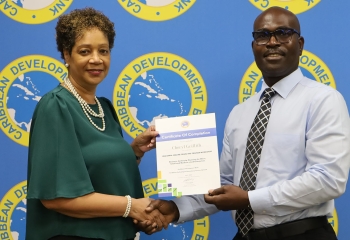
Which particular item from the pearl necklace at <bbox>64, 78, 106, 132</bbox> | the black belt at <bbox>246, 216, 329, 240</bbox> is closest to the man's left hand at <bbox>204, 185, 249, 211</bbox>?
the black belt at <bbox>246, 216, 329, 240</bbox>

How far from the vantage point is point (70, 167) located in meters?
1.75

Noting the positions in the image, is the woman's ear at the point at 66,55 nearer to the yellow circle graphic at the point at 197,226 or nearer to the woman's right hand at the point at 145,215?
the woman's right hand at the point at 145,215

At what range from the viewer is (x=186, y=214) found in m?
2.10

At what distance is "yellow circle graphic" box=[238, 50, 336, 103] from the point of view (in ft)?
7.69

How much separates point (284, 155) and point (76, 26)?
0.96 meters

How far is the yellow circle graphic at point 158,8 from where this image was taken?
2.41 m

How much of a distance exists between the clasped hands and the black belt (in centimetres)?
13

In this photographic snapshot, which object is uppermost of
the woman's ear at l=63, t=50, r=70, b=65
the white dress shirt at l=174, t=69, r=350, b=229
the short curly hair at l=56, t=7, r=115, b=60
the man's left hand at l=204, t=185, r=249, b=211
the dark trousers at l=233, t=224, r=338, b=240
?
the short curly hair at l=56, t=7, r=115, b=60

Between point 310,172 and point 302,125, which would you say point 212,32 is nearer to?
point 302,125

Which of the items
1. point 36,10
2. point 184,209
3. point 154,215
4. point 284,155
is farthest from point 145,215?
point 36,10

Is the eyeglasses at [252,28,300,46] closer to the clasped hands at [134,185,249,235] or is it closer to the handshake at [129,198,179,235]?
the clasped hands at [134,185,249,235]

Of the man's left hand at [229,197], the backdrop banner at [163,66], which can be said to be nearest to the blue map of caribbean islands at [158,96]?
the backdrop banner at [163,66]

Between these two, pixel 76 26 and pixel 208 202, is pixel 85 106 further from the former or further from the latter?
pixel 208 202

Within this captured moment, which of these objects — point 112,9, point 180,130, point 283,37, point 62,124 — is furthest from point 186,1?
point 62,124
